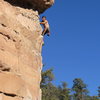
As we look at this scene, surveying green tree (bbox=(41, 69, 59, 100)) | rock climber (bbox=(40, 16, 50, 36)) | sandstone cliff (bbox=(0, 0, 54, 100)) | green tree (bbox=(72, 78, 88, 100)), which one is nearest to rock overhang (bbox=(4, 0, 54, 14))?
sandstone cliff (bbox=(0, 0, 54, 100))

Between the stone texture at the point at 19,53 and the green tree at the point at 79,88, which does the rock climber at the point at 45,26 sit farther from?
the green tree at the point at 79,88

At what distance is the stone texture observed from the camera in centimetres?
566

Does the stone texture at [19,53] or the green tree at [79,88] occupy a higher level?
the green tree at [79,88]

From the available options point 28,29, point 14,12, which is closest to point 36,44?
point 28,29

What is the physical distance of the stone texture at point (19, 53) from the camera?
5.66 meters

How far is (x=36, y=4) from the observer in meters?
7.26

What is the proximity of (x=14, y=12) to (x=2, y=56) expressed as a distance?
137 cm

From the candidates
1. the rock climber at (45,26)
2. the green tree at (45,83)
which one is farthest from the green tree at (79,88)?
the rock climber at (45,26)

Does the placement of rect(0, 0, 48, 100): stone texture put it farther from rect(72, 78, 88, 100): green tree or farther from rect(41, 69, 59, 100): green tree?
rect(72, 78, 88, 100): green tree

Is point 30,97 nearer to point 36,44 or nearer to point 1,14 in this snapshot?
point 36,44

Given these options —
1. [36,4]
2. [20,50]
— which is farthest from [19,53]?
[36,4]

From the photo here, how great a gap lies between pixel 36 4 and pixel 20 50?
1607mm

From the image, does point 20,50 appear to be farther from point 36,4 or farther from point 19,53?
point 36,4

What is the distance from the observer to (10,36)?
6020 mm
